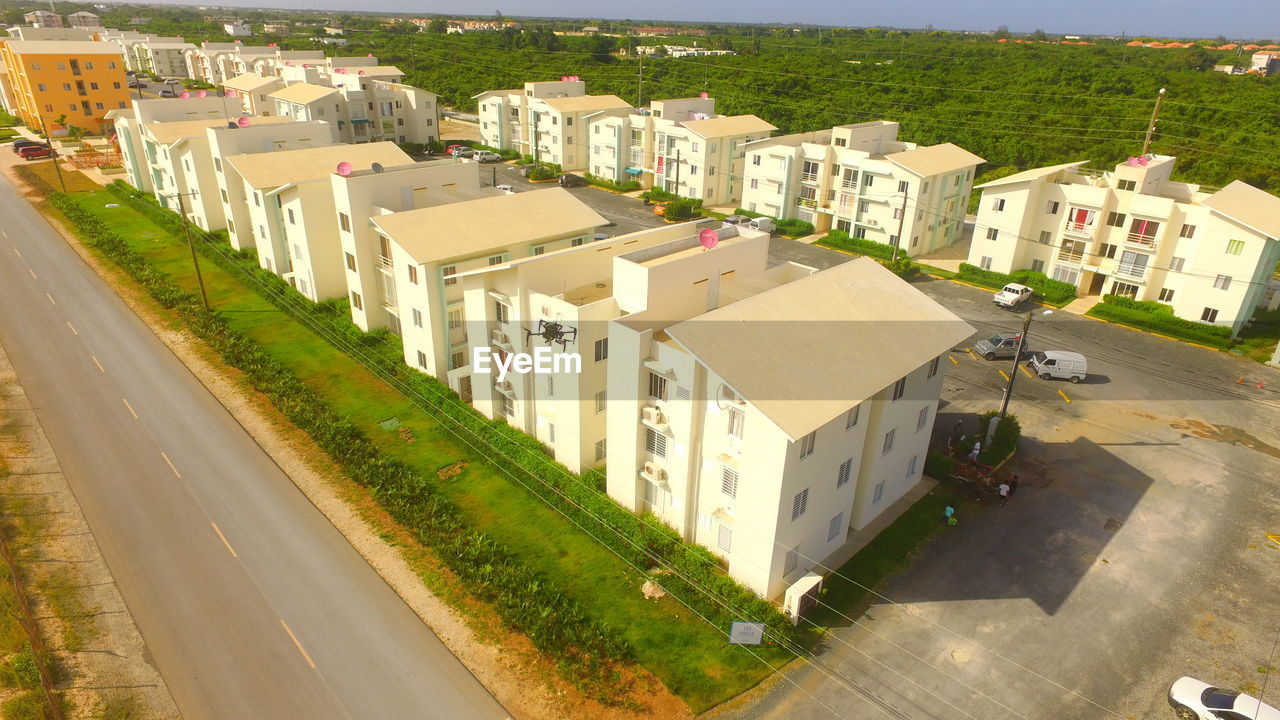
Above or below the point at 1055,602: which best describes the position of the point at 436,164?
above

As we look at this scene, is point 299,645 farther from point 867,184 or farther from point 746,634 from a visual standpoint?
point 867,184

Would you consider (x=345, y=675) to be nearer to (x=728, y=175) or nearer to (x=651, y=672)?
(x=651, y=672)

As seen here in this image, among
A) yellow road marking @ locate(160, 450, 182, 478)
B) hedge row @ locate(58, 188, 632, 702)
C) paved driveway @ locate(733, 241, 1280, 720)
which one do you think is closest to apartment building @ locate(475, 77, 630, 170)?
hedge row @ locate(58, 188, 632, 702)

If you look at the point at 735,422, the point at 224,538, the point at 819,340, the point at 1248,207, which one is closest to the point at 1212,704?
the point at 819,340

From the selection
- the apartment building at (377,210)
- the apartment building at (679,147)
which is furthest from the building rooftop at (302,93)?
the apartment building at (377,210)

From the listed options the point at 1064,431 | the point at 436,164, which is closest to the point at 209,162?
the point at 436,164

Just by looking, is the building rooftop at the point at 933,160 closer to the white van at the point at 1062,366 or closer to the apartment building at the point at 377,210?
the white van at the point at 1062,366
